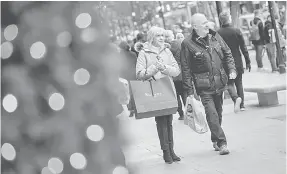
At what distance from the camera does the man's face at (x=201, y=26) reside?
307 inches

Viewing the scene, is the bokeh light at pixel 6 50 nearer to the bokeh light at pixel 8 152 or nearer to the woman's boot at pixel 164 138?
the bokeh light at pixel 8 152

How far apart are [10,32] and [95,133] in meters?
0.42

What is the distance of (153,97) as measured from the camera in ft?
24.8

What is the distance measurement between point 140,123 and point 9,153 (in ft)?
33.8

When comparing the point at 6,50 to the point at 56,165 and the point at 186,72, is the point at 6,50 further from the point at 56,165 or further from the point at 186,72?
the point at 186,72

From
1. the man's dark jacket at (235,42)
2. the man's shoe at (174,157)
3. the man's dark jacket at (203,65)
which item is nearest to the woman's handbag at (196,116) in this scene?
the man's dark jacket at (203,65)

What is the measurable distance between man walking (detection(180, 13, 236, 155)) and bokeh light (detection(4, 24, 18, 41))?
18.7 feet

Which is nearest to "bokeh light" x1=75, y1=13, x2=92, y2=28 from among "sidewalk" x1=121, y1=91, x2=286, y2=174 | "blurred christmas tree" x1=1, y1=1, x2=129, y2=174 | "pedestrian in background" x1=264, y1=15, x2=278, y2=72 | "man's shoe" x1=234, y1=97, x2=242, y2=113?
"blurred christmas tree" x1=1, y1=1, x2=129, y2=174

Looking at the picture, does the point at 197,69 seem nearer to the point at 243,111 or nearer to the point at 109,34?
the point at 243,111

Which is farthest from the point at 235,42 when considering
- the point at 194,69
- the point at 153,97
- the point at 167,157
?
the point at 167,157

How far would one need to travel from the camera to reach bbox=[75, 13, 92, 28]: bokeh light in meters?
1.89

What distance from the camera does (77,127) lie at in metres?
1.92

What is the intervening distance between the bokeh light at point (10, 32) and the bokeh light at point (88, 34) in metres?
0.21

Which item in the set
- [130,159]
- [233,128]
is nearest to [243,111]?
[233,128]
